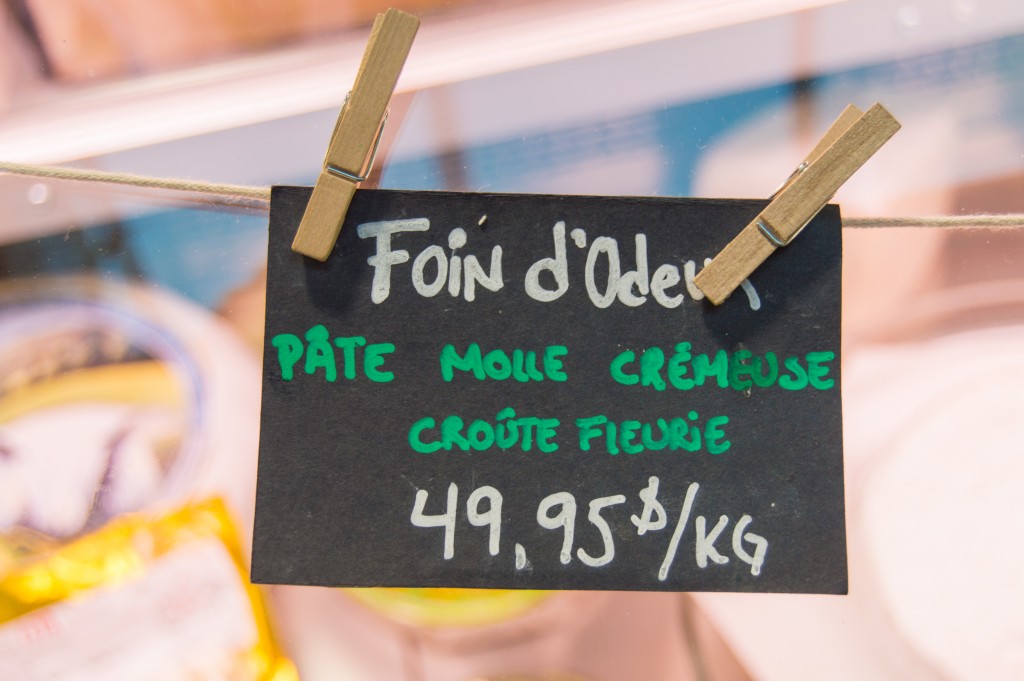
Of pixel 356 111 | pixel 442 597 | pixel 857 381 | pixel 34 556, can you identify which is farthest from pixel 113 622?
pixel 857 381

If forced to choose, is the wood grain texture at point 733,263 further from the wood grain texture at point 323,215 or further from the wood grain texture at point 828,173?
the wood grain texture at point 323,215

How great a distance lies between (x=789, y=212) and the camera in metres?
0.37

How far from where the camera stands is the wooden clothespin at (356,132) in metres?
0.37

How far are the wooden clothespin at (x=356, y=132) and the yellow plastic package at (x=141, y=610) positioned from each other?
175mm

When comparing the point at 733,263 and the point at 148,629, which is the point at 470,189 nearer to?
the point at 733,263

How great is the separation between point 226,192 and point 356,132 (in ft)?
0.27

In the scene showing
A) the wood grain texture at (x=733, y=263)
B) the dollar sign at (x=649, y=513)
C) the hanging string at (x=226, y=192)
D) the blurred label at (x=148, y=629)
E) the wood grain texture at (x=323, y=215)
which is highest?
the hanging string at (x=226, y=192)

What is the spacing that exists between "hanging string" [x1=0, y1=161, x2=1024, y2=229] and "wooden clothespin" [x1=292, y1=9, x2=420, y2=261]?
0.04 m

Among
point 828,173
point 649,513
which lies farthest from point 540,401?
point 828,173

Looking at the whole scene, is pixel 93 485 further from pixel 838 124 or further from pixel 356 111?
pixel 838 124

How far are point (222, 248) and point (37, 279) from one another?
0.11 metres

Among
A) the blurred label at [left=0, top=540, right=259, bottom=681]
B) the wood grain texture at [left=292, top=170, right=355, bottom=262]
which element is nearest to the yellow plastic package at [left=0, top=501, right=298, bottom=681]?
the blurred label at [left=0, top=540, right=259, bottom=681]

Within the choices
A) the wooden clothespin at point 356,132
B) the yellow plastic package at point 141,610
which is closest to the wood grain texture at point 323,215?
the wooden clothespin at point 356,132

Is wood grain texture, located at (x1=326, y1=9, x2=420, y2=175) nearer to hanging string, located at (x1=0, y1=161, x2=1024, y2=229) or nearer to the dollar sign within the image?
hanging string, located at (x1=0, y1=161, x2=1024, y2=229)
